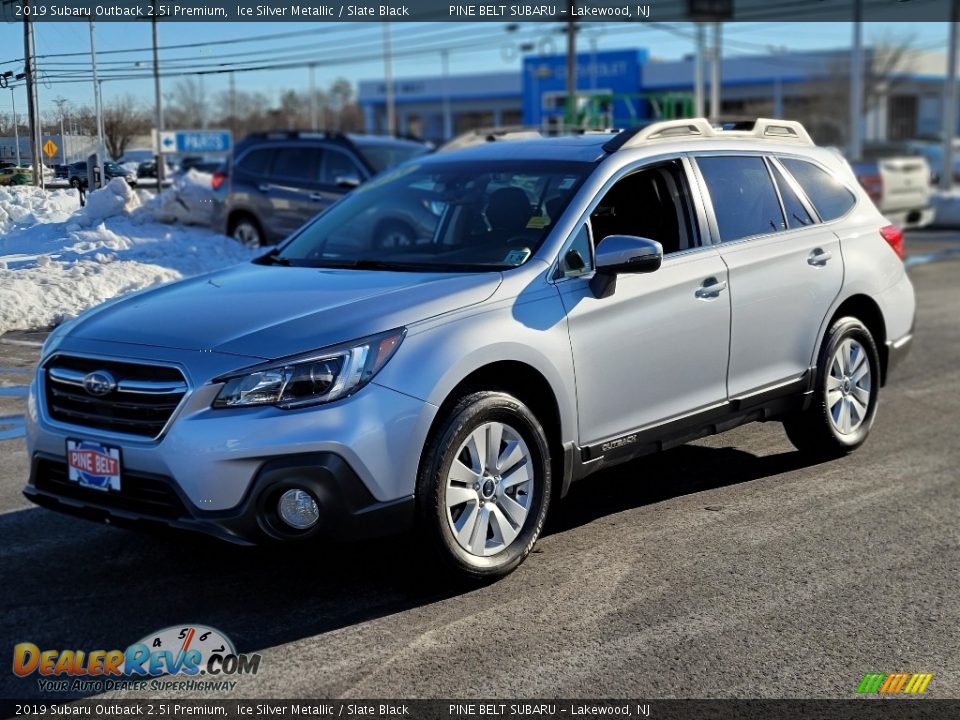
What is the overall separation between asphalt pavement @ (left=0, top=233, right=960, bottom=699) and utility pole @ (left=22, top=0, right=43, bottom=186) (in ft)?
6.53

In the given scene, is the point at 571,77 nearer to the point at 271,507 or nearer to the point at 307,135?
the point at 307,135

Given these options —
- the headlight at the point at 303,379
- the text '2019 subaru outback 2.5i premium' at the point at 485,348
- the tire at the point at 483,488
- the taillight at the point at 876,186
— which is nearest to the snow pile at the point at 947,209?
the taillight at the point at 876,186

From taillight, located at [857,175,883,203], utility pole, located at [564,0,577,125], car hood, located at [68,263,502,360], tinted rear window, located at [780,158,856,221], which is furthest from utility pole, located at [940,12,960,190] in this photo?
car hood, located at [68,263,502,360]

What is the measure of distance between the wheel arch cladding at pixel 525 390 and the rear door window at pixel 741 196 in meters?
1.60

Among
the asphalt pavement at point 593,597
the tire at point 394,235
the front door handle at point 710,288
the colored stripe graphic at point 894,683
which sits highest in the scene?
the tire at point 394,235

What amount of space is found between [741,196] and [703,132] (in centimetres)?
41

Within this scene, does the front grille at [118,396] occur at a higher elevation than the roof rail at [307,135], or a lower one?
lower

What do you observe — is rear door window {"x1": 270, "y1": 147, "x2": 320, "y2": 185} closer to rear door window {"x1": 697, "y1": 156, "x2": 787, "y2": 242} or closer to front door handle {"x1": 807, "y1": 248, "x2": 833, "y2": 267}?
rear door window {"x1": 697, "y1": 156, "x2": 787, "y2": 242}

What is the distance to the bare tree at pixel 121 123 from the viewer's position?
7.93 metres

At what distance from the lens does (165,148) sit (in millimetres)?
11438

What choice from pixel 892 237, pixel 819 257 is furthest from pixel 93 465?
pixel 892 237

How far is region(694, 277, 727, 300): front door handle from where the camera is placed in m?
5.71

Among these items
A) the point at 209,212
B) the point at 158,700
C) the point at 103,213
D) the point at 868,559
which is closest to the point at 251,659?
the point at 158,700

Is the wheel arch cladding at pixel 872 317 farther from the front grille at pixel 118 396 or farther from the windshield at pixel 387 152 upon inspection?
the windshield at pixel 387 152
